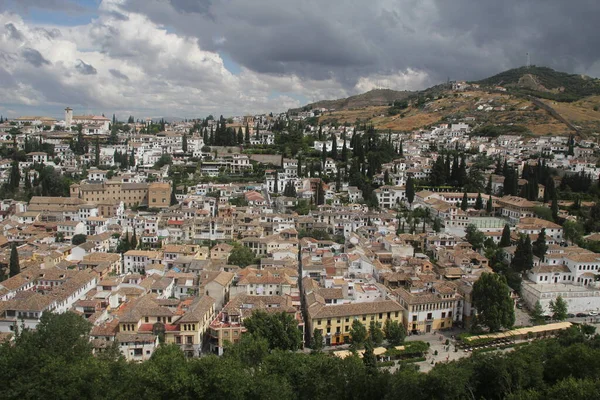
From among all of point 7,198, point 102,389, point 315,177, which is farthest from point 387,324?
point 7,198

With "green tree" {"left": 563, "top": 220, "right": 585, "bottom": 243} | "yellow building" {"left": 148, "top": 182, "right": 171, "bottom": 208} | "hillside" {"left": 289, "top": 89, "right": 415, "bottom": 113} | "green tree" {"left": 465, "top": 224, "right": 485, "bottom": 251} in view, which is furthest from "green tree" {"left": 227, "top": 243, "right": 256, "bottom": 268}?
"hillside" {"left": 289, "top": 89, "right": 415, "bottom": 113}

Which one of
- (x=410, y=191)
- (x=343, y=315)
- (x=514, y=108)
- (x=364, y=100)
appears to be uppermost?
(x=364, y=100)

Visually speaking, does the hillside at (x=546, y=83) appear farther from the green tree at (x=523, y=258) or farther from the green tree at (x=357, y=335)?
the green tree at (x=357, y=335)

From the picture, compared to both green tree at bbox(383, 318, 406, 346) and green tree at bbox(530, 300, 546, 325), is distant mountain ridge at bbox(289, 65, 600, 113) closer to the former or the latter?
green tree at bbox(530, 300, 546, 325)

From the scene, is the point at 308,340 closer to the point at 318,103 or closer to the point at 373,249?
the point at 373,249

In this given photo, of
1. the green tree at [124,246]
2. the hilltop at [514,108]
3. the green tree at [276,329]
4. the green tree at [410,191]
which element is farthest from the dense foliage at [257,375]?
the hilltop at [514,108]

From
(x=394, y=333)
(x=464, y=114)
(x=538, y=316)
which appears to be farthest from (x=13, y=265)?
(x=464, y=114)

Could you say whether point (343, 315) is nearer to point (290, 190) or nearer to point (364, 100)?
point (290, 190)

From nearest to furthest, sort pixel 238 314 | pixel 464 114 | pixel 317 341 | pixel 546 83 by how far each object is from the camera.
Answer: pixel 317 341 → pixel 238 314 → pixel 464 114 → pixel 546 83
